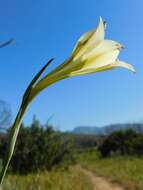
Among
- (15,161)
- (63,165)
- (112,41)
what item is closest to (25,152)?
(15,161)

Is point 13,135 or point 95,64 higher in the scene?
point 95,64

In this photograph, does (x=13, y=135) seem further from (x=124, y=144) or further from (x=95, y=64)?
(x=124, y=144)

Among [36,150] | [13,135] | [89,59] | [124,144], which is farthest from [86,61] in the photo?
[124,144]

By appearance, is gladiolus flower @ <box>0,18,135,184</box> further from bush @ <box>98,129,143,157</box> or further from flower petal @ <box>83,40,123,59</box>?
bush @ <box>98,129,143,157</box>

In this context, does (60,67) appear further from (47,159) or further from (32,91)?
(47,159)

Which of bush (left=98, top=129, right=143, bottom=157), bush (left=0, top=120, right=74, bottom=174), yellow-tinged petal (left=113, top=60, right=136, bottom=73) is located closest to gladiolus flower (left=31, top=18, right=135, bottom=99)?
yellow-tinged petal (left=113, top=60, right=136, bottom=73)

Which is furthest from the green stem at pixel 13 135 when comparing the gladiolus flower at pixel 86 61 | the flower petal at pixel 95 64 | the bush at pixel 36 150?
the bush at pixel 36 150
